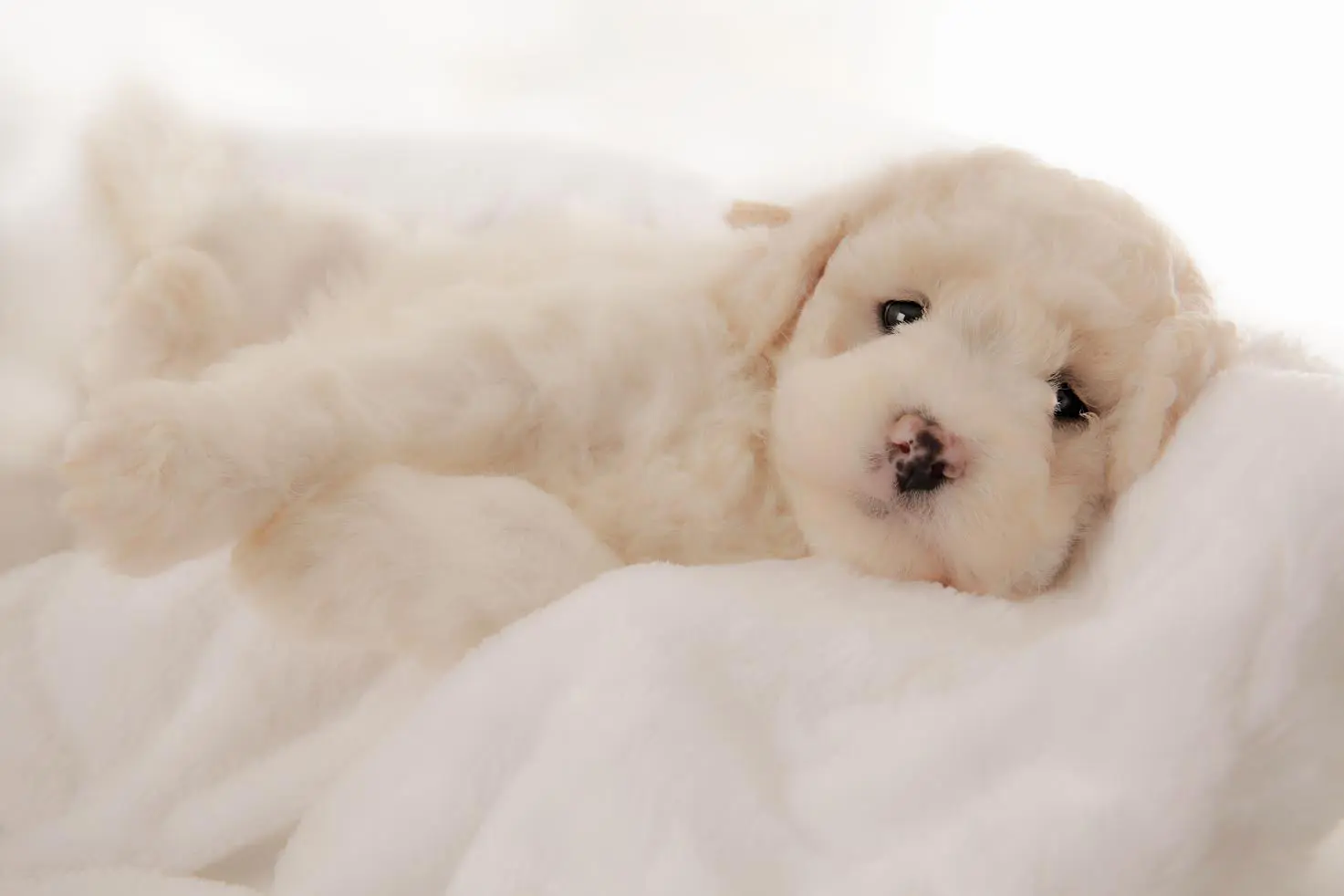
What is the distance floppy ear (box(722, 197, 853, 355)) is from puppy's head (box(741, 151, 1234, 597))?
1.4 inches

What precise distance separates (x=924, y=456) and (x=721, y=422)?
345mm

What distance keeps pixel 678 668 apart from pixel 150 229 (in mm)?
1501

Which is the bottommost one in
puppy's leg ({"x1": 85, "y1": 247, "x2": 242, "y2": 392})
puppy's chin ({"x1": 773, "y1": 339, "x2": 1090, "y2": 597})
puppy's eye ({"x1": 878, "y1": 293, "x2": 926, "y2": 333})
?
puppy's leg ({"x1": 85, "y1": 247, "x2": 242, "y2": 392})

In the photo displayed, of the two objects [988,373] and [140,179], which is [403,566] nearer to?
Answer: [988,373]

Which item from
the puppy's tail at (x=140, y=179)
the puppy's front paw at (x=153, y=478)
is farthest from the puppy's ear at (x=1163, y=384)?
the puppy's tail at (x=140, y=179)

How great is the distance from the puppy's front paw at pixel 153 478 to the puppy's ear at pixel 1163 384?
93 cm

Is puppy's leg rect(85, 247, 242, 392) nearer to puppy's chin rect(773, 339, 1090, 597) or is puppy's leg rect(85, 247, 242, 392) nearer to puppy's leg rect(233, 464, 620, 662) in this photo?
puppy's leg rect(233, 464, 620, 662)

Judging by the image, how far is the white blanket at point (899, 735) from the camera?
30.1 inches

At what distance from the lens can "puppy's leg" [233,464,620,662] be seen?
1134 mm

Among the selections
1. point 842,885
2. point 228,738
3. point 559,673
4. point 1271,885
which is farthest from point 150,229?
point 1271,885

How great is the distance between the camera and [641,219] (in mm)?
2234

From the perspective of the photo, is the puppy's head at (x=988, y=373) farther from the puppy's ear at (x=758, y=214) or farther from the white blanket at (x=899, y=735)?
the puppy's ear at (x=758, y=214)

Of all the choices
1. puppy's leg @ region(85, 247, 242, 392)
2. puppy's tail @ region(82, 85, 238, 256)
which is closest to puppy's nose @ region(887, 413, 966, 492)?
puppy's leg @ region(85, 247, 242, 392)

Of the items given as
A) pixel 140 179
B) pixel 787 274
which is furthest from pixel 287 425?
pixel 140 179
